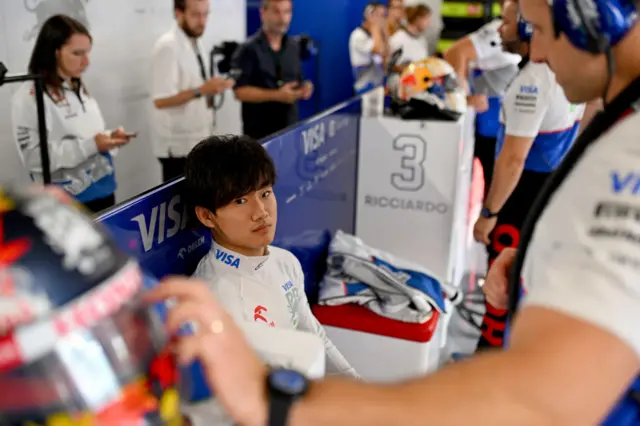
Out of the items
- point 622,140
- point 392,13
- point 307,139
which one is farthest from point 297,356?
point 392,13

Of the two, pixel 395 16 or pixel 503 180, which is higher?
pixel 395 16

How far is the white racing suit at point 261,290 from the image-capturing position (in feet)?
5.50

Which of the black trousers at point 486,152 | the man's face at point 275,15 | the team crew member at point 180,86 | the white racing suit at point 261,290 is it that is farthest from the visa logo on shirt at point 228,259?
the black trousers at point 486,152

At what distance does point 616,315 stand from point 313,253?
2.31m

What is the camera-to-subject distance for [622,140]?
74 centimetres

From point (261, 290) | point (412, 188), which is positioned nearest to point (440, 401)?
point (261, 290)

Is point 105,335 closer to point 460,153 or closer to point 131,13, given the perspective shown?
point 460,153

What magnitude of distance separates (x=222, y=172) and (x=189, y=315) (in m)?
1.06

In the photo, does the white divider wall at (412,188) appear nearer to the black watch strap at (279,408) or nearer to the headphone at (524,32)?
the headphone at (524,32)

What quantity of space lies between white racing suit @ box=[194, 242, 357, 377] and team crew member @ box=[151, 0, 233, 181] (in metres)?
1.88

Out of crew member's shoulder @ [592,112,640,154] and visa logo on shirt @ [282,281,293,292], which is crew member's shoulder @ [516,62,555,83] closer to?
visa logo on shirt @ [282,281,293,292]

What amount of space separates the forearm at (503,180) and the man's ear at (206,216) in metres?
1.34

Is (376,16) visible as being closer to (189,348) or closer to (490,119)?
(490,119)

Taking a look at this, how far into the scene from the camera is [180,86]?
11.7 ft
